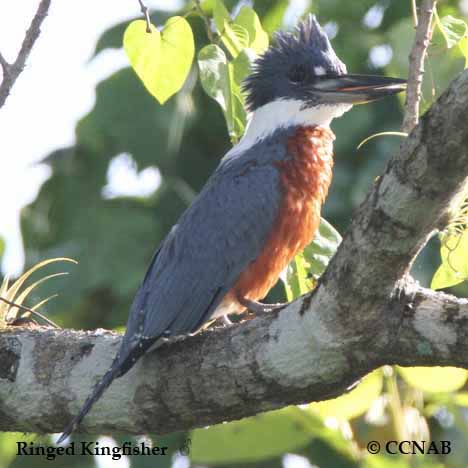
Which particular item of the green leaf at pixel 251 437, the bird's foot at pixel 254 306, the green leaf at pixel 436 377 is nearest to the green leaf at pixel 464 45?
the green leaf at pixel 436 377

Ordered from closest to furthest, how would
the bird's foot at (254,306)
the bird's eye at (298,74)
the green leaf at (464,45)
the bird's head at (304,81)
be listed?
the green leaf at (464,45) → the bird's foot at (254,306) → the bird's head at (304,81) → the bird's eye at (298,74)

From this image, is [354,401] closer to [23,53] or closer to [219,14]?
[219,14]

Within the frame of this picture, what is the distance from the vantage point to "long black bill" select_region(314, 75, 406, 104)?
15.6 feet

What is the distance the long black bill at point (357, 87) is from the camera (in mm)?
4770

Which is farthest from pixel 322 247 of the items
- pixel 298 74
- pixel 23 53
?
pixel 23 53

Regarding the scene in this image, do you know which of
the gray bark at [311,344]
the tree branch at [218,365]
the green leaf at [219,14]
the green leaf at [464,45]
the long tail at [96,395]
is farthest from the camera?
the green leaf at [219,14]

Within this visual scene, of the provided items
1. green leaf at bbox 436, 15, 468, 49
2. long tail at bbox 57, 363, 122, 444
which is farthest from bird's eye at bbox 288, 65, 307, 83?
long tail at bbox 57, 363, 122, 444

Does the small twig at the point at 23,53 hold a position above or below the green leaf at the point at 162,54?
above

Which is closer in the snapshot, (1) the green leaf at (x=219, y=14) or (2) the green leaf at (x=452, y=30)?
(2) the green leaf at (x=452, y=30)

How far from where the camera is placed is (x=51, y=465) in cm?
712

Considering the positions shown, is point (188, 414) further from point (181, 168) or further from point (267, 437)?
point (181, 168)

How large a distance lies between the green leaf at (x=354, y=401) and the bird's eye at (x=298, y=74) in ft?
5.09

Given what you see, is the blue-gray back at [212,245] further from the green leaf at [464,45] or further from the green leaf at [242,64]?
the green leaf at [464,45]

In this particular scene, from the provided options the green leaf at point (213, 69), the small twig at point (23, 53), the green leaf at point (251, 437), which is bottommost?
the green leaf at point (251, 437)
